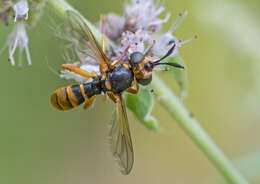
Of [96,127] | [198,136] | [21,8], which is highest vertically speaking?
[96,127]

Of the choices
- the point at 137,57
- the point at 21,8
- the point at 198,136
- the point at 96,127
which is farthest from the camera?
the point at 96,127

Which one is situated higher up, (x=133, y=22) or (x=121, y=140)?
(x=133, y=22)

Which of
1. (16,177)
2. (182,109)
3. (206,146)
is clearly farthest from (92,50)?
(16,177)

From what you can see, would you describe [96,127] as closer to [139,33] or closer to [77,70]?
[77,70]

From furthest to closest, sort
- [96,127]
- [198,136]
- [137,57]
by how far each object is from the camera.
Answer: [96,127]
[198,136]
[137,57]

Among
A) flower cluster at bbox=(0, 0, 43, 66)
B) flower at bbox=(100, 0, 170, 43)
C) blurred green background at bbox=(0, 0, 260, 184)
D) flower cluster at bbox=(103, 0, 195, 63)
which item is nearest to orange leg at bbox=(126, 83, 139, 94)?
flower cluster at bbox=(103, 0, 195, 63)

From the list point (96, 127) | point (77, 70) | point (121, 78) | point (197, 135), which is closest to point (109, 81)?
point (121, 78)

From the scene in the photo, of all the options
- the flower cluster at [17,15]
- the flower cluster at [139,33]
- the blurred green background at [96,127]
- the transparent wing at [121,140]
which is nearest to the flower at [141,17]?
the flower cluster at [139,33]

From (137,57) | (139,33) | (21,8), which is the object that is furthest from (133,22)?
(21,8)

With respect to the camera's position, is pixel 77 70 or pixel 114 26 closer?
pixel 77 70
